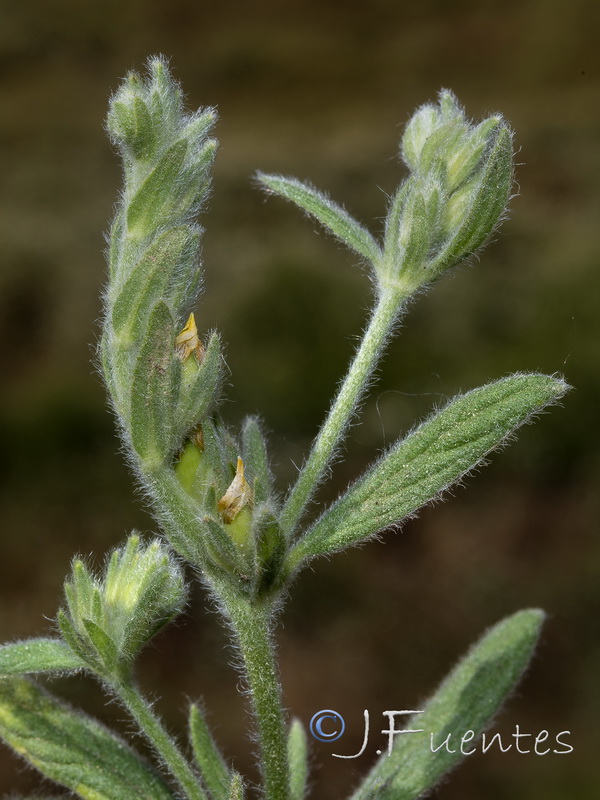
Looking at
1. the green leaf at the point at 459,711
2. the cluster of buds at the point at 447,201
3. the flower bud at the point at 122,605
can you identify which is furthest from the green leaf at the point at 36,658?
the cluster of buds at the point at 447,201

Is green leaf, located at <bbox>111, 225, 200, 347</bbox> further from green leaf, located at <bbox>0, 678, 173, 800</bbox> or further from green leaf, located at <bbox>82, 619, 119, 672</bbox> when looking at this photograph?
green leaf, located at <bbox>0, 678, 173, 800</bbox>

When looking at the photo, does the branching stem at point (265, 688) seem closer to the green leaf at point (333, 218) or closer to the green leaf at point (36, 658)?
the green leaf at point (36, 658)

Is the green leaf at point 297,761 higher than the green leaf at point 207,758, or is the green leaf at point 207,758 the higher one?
the green leaf at point 207,758

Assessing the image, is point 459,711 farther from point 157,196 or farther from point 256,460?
point 157,196

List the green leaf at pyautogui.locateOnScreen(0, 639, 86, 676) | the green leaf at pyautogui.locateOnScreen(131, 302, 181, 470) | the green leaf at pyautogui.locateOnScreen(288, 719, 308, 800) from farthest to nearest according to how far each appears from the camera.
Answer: the green leaf at pyautogui.locateOnScreen(288, 719, 308, 800)
the green leaf at pyautogui.locateOnScreen(0, 639, 86, 676)
the green leaf at pyautogui.locateOnScreen(131, 302, 181, 470)

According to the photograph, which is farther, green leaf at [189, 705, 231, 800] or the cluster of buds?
green leaf at [189, 705, 231, 800]

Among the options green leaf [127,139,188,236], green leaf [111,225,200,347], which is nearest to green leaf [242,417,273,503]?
green leaf [111,225,200,347]

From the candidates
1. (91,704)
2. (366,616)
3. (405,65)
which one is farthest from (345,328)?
(91,704)
